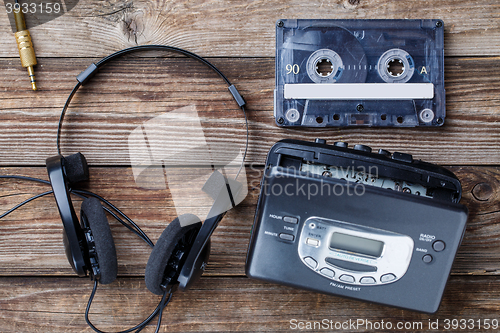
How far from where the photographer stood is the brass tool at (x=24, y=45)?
79 centimetres

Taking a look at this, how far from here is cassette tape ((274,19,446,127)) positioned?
2.72 ft

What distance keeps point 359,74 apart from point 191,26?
0.42 metres

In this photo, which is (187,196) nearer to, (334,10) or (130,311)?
(130,311)

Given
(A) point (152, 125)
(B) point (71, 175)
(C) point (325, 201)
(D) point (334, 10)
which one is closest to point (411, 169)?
(C) point (325, 201)

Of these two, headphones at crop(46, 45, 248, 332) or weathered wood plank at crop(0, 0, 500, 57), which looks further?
weathered wood plank at crop(0, 0, 500, 57)

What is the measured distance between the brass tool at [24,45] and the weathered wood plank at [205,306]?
489 mm

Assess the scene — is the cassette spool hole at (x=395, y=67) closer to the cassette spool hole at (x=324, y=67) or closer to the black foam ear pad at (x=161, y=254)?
the cassette spool hole at (x=324, y=67)

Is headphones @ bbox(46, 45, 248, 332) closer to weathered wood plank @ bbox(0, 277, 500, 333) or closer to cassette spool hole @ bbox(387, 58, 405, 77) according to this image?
weathered wood plank @ bbox(0, 277, 500, 333)

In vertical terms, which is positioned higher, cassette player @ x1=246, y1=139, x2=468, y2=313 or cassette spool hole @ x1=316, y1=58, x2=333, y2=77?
cassette spool hole @ x1=316, y1=58, x2=333, y2=77

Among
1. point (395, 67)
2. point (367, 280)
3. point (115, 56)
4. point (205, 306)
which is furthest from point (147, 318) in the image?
point (395, 67)

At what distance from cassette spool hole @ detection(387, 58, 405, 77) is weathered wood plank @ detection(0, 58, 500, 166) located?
143 mm

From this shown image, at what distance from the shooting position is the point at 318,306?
2.69 feet

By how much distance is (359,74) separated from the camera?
2.76 ft

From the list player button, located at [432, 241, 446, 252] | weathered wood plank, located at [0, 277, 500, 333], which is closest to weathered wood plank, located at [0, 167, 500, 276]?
weathered wood plank, located at [0, 277, 500, 333]
